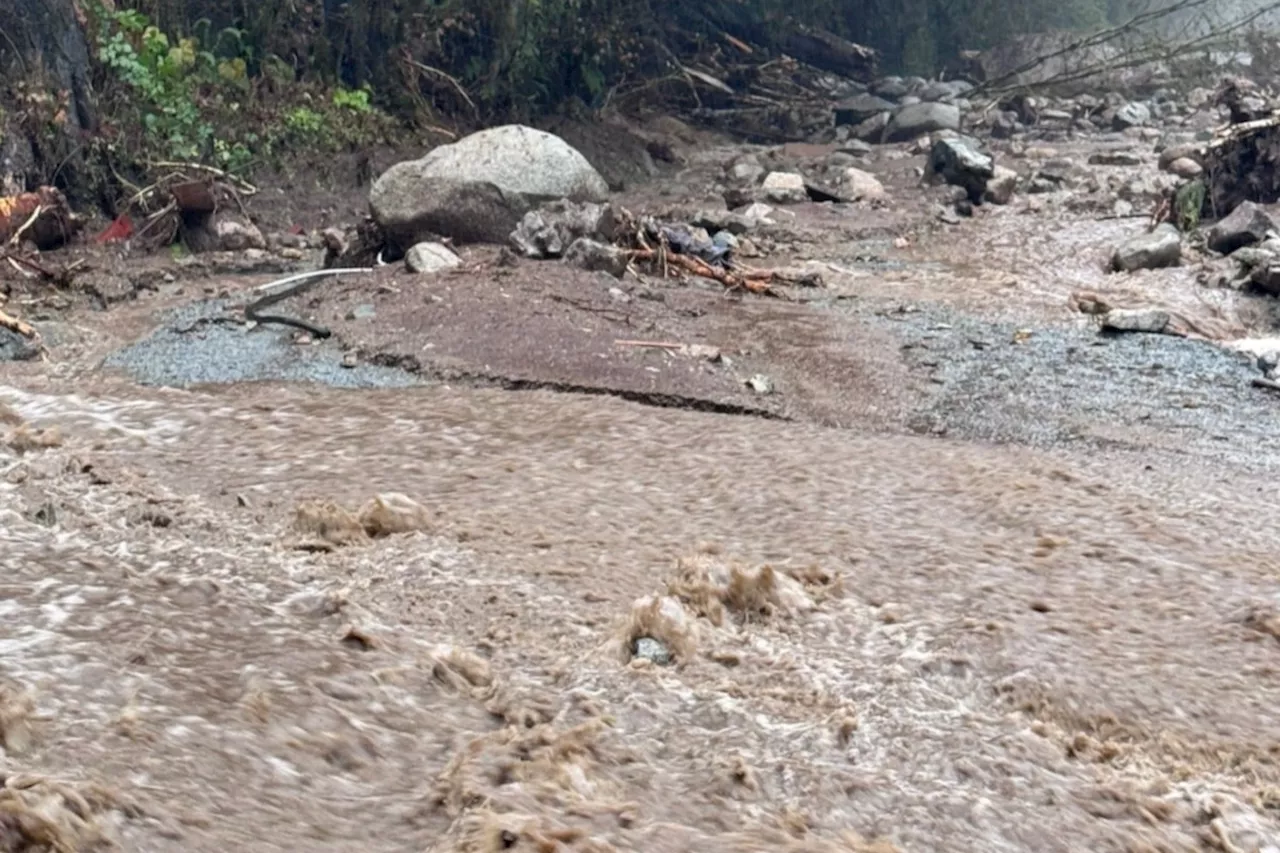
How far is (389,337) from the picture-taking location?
231 inches

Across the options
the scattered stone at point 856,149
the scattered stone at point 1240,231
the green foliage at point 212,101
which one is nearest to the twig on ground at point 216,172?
the green foliage at point 212,101

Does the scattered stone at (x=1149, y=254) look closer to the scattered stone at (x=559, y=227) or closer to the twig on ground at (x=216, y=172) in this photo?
the scattered stone at (x=559, y=227)

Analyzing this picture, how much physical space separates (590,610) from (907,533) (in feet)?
3.42

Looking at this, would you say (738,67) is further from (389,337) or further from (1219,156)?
(389,337)

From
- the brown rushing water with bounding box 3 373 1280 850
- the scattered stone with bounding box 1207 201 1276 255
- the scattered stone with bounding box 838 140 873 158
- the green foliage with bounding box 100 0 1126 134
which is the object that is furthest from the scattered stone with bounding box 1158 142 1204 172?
the brown rushing water with bounding box 3 373 1280 850

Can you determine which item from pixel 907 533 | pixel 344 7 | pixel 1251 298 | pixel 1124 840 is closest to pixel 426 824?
pixel 1124 840

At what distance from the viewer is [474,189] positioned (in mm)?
7523

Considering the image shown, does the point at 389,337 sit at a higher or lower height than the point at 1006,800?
lower

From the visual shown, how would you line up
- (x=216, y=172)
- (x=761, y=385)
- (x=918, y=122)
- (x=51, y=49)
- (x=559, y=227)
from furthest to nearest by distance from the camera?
1. (x=918, y=122)
2. (x=216, y=172)
3. (x=51, y=49)
4. (x=559, y=227)
5. (x=761, y=385)

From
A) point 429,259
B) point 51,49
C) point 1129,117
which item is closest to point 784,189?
point 429,259

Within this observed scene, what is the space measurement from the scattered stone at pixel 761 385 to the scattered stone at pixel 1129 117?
12.3 meters

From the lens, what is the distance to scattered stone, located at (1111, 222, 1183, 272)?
27.0 feet

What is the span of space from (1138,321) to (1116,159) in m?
7.51

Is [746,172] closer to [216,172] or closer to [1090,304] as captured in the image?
[216,172]
